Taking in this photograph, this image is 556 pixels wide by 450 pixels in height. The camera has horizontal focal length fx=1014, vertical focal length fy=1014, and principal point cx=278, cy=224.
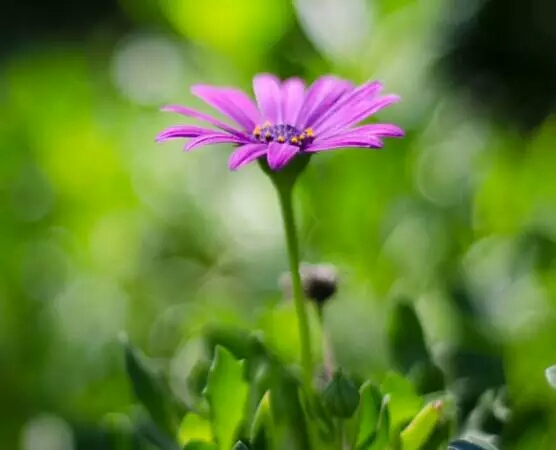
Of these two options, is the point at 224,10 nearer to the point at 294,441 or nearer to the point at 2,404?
the point at 2,404

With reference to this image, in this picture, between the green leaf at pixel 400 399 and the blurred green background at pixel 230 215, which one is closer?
the green leaf at pixel 400 399

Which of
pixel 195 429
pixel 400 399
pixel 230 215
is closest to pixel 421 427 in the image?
pixel 400 399

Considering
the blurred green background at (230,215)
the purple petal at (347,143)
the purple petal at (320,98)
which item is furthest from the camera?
the blurred green background at (230,215)

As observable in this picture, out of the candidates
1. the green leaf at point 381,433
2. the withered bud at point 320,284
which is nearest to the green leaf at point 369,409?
Answer: the green leaf at point 381,433

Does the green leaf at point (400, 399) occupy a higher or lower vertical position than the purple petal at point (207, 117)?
lower

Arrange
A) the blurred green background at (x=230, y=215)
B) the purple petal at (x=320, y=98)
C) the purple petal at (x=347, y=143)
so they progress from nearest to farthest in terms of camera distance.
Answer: the purple petal at (x=347, y=143) < the purple petal at (x=320, y=98) < the blurred green background at (x=230, y=215)

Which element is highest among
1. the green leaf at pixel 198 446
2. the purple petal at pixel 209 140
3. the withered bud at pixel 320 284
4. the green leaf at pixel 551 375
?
the purple petal at pixel 209 140

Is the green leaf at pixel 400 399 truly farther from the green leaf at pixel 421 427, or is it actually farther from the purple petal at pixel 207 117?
the purple petal at pixel 207 117
